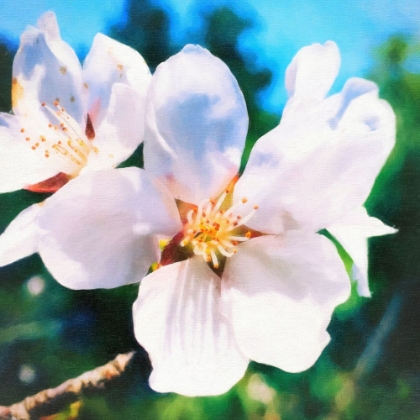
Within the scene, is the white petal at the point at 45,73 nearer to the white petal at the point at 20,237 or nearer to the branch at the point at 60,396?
the white petal at the point at 20,237

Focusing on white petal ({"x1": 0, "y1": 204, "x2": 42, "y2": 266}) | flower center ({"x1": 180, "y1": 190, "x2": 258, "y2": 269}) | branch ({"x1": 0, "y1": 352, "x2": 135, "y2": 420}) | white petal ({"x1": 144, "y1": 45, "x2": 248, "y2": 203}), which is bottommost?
branch ({"x1": 0, "y1": 352, "x2": 135, "y2": 420})

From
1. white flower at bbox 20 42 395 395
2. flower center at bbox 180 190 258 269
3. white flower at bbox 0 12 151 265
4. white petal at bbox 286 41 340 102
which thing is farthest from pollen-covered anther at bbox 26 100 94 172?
white petal at bbox 286 41 340 102

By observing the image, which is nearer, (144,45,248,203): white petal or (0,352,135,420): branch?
(144,45,248,203): white petal

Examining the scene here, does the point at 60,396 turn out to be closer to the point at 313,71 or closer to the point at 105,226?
the point at 105,226

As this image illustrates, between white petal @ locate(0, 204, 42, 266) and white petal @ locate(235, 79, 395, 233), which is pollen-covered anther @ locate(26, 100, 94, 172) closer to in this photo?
white petal @ locate(0, 204, 42, 266)

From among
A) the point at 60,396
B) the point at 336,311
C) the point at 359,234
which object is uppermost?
the point at 359,234

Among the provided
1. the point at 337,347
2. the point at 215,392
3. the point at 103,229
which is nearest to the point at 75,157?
the point at 103,229

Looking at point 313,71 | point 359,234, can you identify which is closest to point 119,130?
point 313,71
